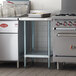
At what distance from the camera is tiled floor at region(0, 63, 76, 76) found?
4.69 meters

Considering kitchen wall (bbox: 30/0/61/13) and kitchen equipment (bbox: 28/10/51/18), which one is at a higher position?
kitchen wall (bbox: 30/0/61/13)

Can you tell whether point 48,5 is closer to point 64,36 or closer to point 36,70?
point 64,36

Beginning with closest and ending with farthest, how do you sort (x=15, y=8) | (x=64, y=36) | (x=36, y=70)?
(x=64, y=36) < (x=36, y=70) < (x=15, y=8)

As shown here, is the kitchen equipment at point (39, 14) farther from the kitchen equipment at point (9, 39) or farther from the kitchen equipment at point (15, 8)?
the kitchen equipment at point (9, 39)

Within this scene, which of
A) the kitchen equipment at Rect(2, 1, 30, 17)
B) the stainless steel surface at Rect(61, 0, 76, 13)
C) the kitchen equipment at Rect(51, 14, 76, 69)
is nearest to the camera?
the kitchen equipment at Rect(51, 14, 76, 69)

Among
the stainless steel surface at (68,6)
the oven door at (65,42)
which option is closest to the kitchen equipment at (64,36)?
the oven door at (65,42)

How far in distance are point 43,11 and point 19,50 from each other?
0.95 m

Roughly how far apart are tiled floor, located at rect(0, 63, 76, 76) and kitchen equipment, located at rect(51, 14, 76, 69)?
0.72 feet

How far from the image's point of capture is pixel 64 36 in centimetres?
485

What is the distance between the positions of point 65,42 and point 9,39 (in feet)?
3.24

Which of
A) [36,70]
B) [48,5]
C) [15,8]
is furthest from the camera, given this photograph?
[48,5]

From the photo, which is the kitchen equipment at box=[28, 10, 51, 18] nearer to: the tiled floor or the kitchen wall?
the kitchen wall

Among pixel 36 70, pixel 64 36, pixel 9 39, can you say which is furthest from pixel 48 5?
pixel 36 70

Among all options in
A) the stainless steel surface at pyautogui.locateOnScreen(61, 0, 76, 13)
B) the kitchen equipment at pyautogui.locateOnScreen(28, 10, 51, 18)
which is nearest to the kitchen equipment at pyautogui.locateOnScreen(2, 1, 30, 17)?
the kitchen equipment at pyautogui.locateOnScreen(28, 10, 51, 18)
